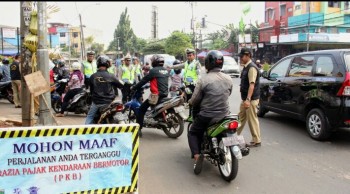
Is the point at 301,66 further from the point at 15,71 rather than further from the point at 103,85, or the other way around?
the point at 15,71

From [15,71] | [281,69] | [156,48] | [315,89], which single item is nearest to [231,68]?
[15,71]

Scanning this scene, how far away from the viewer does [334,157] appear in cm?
540

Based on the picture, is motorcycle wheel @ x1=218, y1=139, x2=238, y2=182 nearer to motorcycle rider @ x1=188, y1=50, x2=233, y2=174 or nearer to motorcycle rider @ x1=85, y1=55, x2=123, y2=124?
motorcycle rider @ x1=188, y1=50, x2=233, y2=174

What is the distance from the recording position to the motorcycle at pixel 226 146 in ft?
13.9

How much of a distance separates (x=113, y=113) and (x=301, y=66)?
152 inches

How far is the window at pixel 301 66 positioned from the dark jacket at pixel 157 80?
267cm

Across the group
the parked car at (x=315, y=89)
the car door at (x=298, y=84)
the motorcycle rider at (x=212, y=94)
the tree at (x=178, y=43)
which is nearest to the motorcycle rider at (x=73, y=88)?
the parked car at (x=315, y=89)

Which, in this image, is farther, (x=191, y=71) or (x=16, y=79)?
(x=16, y=79)

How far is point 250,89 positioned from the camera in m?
5.64

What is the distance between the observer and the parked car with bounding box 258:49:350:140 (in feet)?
18.9

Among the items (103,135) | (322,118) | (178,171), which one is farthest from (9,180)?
(322,118)

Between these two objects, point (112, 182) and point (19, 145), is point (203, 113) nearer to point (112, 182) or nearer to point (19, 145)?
point (112, 182)

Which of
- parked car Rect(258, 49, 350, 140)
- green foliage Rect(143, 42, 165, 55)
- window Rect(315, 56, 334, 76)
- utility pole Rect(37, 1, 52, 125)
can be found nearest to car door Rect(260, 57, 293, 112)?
parked car Rect(258, 49, 350, 140)

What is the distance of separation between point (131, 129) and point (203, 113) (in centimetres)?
119
